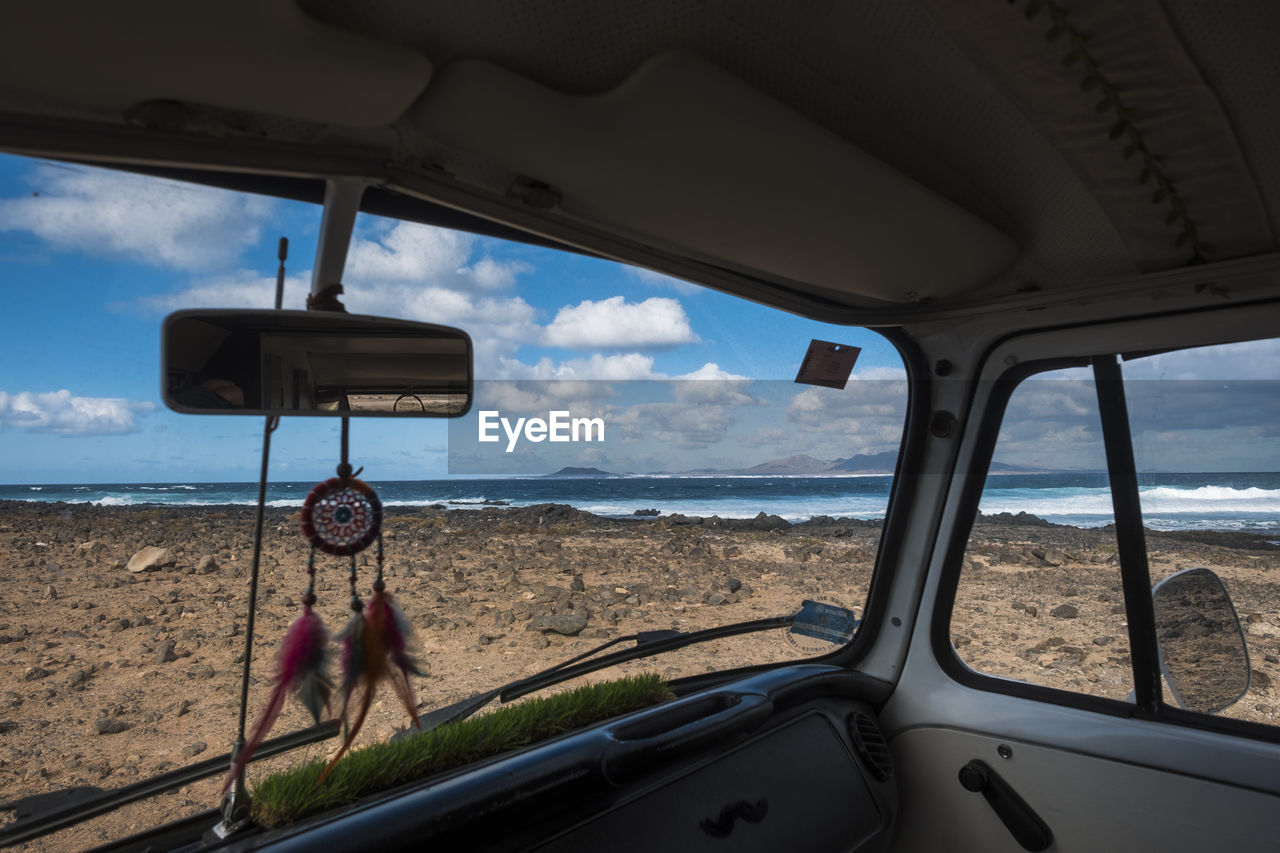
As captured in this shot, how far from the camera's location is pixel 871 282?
7.27ft

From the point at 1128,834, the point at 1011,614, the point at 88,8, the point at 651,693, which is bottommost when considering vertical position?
the point at 1128,834

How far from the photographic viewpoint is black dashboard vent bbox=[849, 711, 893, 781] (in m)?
2.33

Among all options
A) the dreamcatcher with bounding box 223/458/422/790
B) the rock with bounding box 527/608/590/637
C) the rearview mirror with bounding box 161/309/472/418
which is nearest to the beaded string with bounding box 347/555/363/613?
the dreamcatcher with bounding box 223/458/422/790

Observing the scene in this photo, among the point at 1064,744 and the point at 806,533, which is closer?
the point at 1064,744

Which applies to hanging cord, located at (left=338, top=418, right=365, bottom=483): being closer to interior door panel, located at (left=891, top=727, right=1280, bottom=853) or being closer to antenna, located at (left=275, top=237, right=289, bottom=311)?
antenna, located at (left=275, top=237, right=289, bottom=311)

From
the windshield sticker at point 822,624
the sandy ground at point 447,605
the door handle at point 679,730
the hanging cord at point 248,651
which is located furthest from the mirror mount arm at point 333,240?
the windshield sticker at point 822,624

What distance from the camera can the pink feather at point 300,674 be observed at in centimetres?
145

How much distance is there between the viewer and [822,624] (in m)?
2.68

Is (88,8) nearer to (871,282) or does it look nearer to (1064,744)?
(871,282)

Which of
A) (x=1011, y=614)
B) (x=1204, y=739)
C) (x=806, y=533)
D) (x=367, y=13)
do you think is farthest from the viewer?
(x=806, y=533)

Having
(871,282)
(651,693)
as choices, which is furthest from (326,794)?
(871,282)

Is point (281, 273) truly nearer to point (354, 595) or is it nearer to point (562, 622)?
point (354, 595)

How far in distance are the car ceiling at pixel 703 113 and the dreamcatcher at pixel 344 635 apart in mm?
627

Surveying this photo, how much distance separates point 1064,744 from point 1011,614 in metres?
0.53
